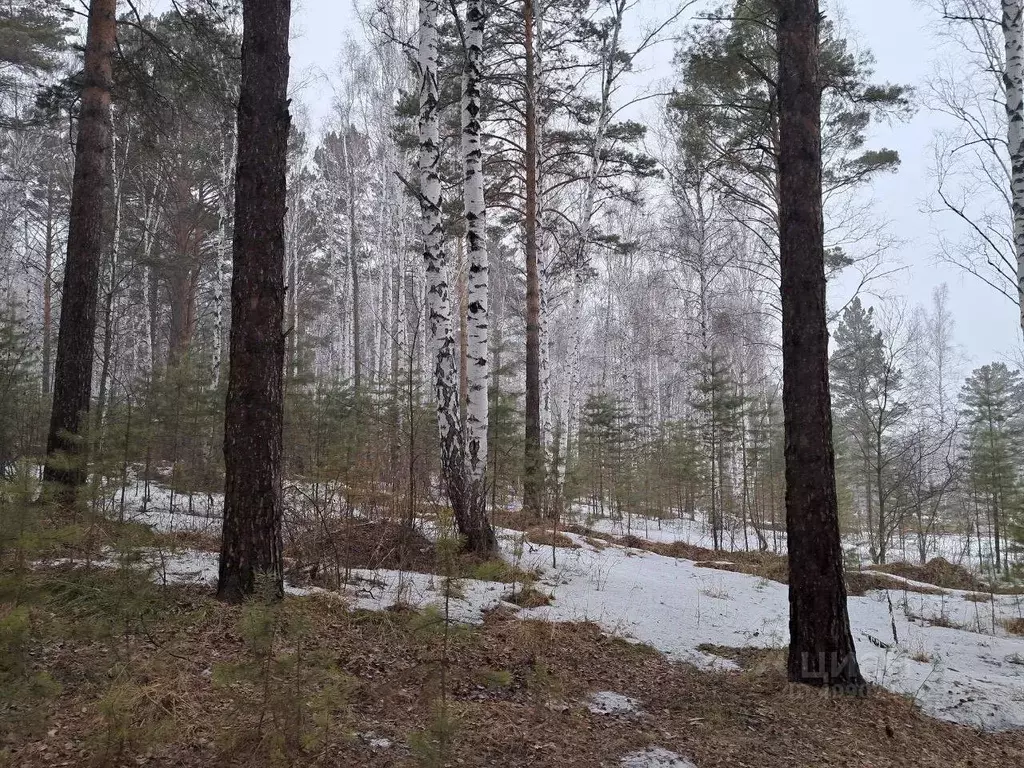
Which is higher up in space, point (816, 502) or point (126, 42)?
point (126, 42)

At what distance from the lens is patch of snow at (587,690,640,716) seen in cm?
329

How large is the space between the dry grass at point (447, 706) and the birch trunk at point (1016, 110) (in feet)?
25.3

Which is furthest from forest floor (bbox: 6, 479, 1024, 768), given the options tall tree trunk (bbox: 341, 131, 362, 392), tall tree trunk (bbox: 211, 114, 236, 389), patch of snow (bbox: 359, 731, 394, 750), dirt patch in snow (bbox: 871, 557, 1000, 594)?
tall tree trunk (bbox: 341, 131, 362, 392)

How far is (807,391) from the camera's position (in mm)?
3912

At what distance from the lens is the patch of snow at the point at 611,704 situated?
10.8 ft

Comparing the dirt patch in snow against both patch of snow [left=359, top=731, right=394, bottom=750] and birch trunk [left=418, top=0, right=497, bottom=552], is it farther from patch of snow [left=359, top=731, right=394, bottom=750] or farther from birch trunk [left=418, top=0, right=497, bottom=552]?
patch of snow [left=359, top=731, right=394, bottom=750]

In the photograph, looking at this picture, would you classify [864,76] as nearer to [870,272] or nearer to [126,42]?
[870,272]

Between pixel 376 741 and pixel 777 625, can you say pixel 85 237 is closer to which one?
pixel 376 741

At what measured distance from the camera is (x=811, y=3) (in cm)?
420

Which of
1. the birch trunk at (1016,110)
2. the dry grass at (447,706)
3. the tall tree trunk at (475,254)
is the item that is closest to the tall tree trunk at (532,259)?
the tall tree trunk at (475,254)

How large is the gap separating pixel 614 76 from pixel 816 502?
31.3ft

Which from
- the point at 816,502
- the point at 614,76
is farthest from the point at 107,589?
the point at 614,76

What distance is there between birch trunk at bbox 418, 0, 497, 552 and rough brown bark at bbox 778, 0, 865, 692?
9.85 ft

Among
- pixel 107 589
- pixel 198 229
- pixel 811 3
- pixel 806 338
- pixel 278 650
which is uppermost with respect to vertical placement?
pixel 198 229
